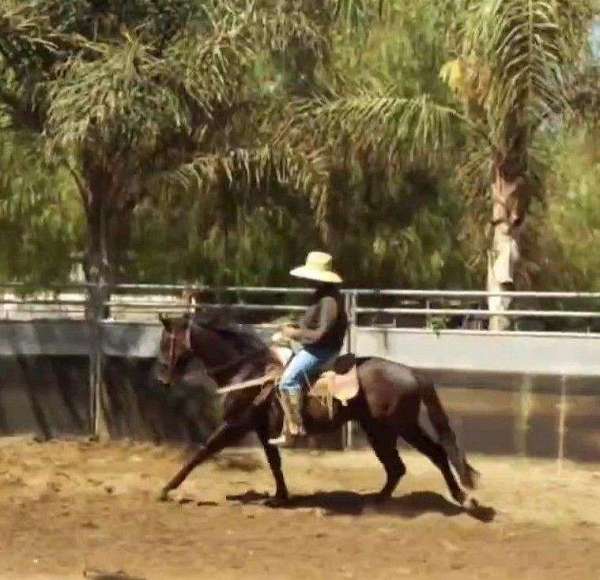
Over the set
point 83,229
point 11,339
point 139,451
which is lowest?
point 139,451

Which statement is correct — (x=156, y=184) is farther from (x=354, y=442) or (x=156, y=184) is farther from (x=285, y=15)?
(x=354, y=442)

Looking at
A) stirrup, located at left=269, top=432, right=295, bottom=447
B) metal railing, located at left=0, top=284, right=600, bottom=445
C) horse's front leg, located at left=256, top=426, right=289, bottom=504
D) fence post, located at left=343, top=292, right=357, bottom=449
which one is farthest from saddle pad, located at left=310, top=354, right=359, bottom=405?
fence post, located at left=343, top=292, right=357, bottom=449

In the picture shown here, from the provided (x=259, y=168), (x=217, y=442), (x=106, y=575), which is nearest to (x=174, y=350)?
(x=217, y=442)

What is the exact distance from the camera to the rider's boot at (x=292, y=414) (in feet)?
33.8

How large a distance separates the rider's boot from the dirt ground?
0.64 metres

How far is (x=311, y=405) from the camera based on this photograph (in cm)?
1035

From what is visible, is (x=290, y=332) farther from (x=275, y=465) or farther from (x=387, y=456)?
(x=387, y=456)

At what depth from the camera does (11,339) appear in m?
14.6

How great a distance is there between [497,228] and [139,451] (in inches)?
174

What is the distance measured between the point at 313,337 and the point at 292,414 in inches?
27.0

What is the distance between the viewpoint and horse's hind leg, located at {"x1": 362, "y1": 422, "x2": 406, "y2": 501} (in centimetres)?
1060

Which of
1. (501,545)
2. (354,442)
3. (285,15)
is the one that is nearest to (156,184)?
(285,15)

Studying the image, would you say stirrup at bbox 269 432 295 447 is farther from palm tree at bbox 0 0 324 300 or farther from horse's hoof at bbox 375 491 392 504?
palm tree at bbox 0 0 324 300

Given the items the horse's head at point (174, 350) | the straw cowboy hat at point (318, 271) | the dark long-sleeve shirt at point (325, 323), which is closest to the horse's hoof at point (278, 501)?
the horse's head at point (174, 350)
